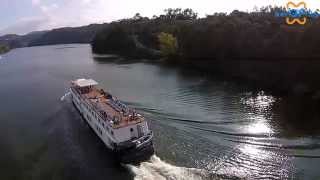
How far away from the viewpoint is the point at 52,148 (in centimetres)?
4359

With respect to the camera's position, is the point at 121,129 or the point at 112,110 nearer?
the point at 121,129

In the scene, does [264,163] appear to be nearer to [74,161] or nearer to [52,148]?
[74,161]

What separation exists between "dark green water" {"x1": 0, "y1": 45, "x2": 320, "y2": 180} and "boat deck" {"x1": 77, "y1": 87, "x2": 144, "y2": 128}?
3.55 m

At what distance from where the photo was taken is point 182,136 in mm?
43312

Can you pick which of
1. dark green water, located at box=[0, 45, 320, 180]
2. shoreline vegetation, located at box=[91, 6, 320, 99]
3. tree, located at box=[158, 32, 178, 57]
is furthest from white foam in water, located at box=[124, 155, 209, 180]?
tree, located at box=[158, 32, 178, 57]

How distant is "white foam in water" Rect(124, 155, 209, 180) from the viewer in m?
33.1

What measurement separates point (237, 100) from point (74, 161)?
29.5 m

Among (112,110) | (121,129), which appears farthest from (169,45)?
(121,129)

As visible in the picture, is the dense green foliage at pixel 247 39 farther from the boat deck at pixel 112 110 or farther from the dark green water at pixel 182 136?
the boat deck at pixel 112 110

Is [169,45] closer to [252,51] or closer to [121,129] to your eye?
[252,51]

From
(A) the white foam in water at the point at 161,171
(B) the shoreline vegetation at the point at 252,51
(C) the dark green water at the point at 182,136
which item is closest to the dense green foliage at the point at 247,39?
(B) the shoreline vegetation at the point at 252,51

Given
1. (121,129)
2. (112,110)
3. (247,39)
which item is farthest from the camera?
(247,39)

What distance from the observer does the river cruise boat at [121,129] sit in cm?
3759

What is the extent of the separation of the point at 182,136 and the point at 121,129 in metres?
7.91
